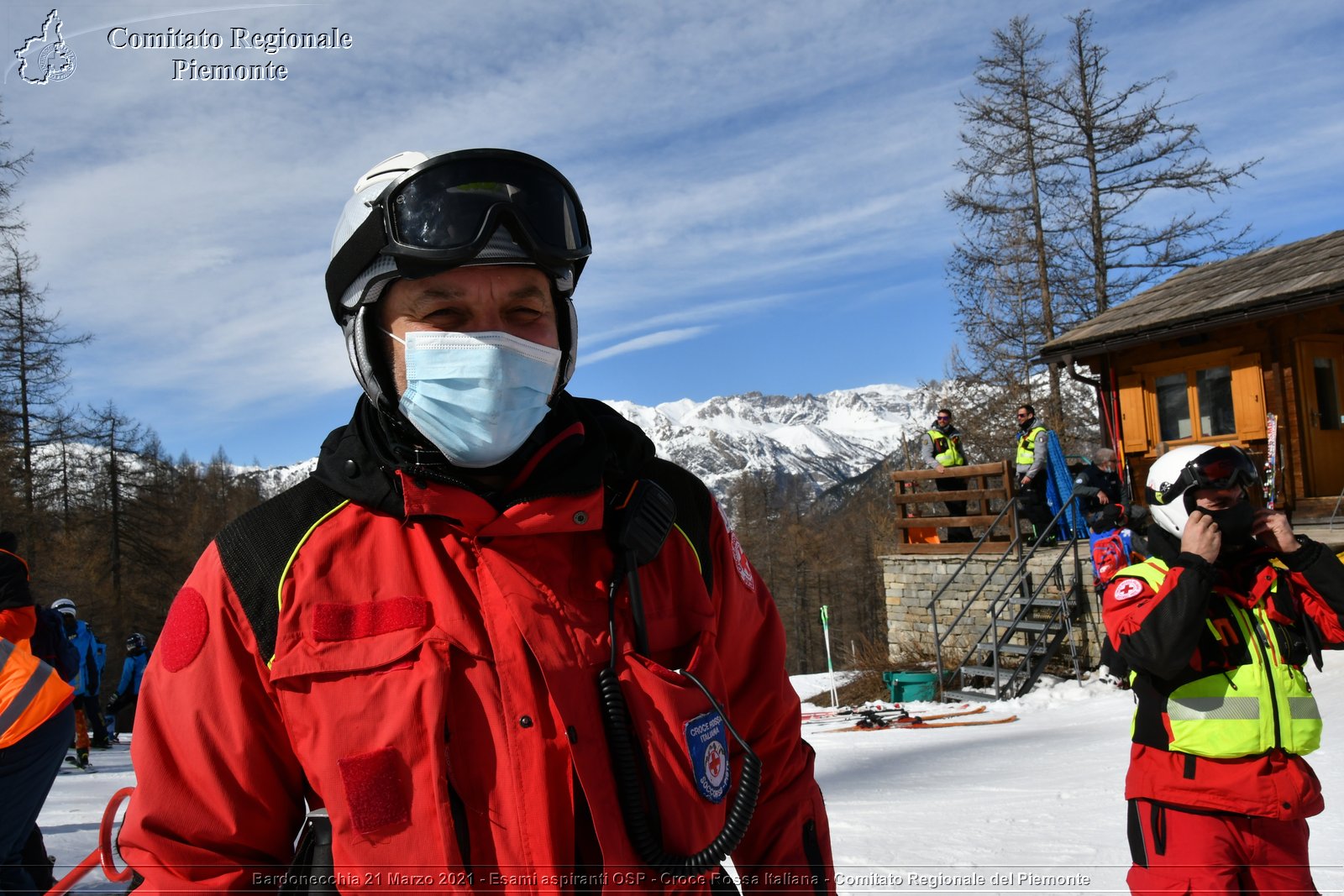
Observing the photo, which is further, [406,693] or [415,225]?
[415,225]

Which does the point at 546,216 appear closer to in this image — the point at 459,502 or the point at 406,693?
the point at 459,502

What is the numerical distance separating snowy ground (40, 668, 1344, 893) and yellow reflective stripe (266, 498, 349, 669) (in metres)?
3.66

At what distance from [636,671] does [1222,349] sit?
14384mm

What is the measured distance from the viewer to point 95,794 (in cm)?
789

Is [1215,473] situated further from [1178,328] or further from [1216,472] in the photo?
[1178,328]

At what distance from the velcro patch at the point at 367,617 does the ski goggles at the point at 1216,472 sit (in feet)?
9.69

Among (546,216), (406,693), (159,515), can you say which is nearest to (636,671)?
(406,693)

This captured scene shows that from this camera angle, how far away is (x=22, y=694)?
4.11 metres

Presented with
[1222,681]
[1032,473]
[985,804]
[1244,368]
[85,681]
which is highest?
[1244,368]

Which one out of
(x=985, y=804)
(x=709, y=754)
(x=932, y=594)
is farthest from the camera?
(x=932, y=594)

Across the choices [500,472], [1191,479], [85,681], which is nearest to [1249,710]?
[1191,479]

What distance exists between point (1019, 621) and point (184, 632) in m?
12.5

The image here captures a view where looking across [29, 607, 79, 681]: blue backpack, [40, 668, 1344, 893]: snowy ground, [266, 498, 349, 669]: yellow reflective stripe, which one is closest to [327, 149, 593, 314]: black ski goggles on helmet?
[266, 498, 349, 669]: yellow reflective stripe

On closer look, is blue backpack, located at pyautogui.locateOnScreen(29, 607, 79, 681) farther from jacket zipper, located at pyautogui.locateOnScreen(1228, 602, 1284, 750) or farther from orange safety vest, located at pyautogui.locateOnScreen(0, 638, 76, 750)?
jacket zipper, located at pyautogui.locateOnScreen(1228, 602, 1284, 750)
